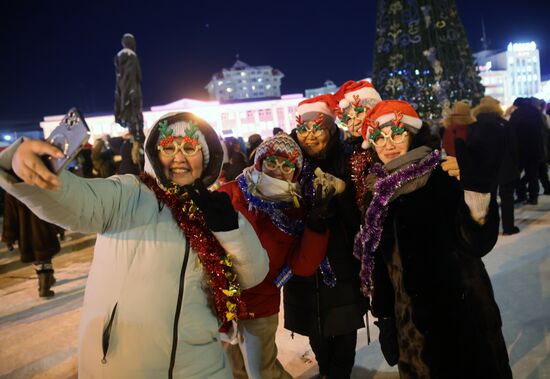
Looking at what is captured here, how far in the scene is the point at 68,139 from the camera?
1135 millimetres

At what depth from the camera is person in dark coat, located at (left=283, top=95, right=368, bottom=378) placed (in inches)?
94.3

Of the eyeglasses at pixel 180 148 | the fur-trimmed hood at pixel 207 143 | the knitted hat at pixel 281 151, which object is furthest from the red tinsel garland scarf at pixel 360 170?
the eyeglasses at pixel 180 148

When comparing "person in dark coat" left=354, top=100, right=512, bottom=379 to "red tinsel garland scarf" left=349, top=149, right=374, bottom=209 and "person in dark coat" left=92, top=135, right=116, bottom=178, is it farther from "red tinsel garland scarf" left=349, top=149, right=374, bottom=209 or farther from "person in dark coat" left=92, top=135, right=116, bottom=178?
"person in dark coat" left=92, top=135, right=116, bottom=178

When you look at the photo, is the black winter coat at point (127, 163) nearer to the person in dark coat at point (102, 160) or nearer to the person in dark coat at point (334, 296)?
the person in dark coat at point (102, 160)

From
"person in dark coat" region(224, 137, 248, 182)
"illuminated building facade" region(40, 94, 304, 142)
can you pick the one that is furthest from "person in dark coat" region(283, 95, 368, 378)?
"illuminated building facade" region(40, 94, 304, 142)

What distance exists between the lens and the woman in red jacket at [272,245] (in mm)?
2148

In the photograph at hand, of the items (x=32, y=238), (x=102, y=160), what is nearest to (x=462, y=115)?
(x=32, y=238)

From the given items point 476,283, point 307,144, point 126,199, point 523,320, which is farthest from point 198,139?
point 523,320

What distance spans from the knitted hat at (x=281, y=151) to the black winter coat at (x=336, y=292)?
1.02 ft

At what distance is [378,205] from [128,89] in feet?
26.2

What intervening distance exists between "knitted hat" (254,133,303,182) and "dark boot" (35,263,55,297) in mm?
Answer: 4161

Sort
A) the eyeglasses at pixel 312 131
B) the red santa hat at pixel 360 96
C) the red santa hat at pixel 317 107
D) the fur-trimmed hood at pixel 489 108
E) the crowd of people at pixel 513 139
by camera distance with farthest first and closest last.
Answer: the crowd of people at pixel 513 139 → the fur-trimmed hood at pixel 489 108 → the red santa hat at pixel 360 96 → the red santa hat at pixel 317 107 → the eyeglasses at pixel 312 131

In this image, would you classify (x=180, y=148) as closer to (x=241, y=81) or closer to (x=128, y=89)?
(x=128, y=89)

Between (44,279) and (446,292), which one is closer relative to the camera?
(446,292)
